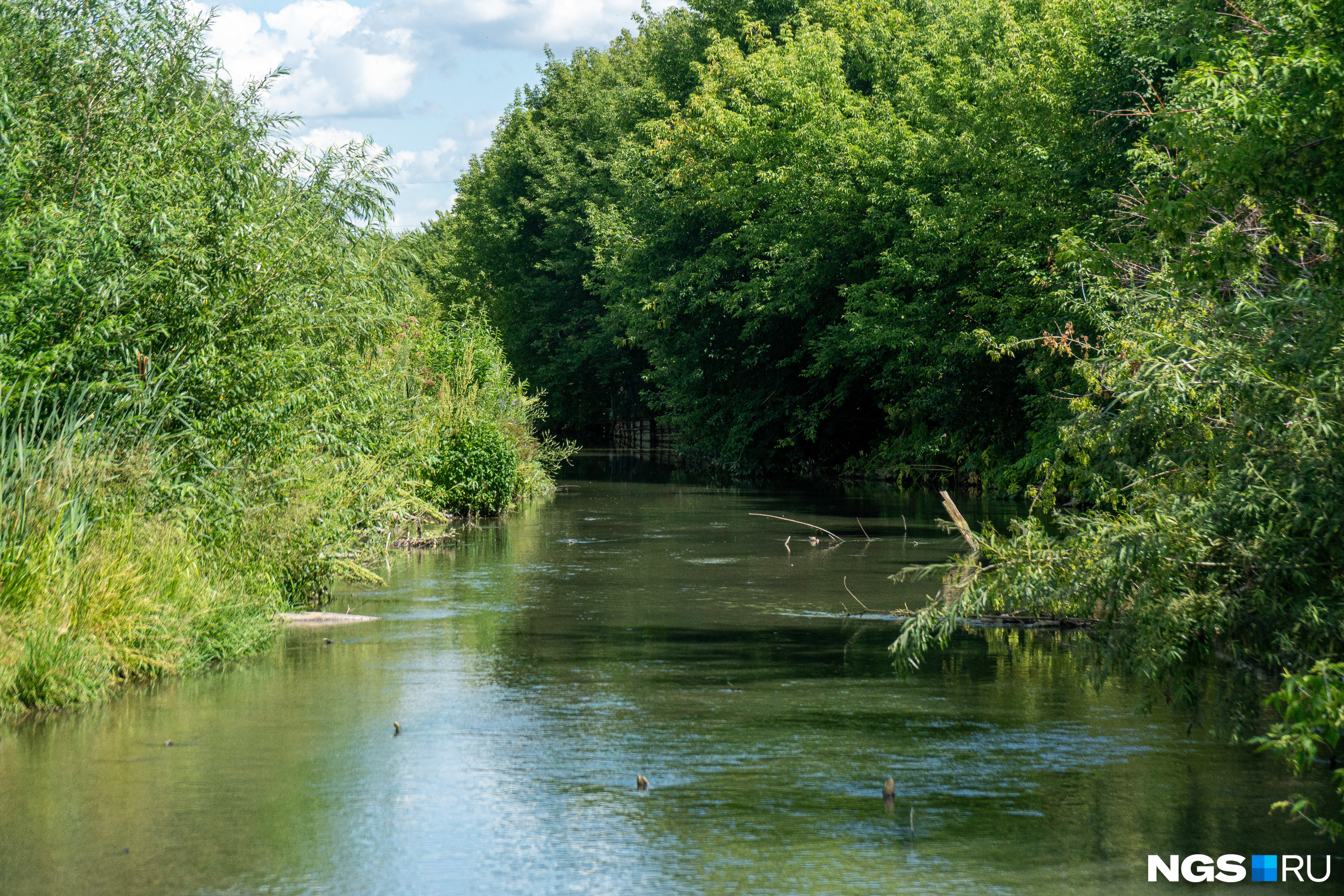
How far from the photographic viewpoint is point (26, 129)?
13391 mm

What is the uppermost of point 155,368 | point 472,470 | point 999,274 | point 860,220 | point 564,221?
point 564,221

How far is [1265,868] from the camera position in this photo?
301 inches

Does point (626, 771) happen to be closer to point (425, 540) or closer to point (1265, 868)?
point (1265, 868)

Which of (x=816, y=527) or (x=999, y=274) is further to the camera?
(x=999, y=274)

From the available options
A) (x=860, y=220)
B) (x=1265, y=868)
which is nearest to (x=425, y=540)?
(x=1265, y=868)

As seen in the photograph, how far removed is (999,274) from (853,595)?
59.2ft

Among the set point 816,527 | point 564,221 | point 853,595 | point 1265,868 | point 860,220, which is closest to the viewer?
point 1265,868

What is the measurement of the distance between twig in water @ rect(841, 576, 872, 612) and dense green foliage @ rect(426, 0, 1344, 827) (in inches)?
46.0

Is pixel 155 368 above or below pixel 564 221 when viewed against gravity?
below

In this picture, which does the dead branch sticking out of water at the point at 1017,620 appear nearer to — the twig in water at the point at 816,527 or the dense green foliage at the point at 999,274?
the dense green foliage at the point at 999,274

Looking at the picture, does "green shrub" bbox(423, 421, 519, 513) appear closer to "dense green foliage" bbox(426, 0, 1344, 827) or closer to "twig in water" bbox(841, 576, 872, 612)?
"dense green foliage" bbox(426, 0, 1344, 827)

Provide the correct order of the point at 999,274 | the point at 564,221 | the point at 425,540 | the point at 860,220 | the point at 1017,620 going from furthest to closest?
the point at 564,221 < the point at 860,220 < the point at 999,274 < the point at 425,540 < the point at 1017,620

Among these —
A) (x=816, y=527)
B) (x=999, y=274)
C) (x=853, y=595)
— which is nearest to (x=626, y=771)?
(x=853, y=595)

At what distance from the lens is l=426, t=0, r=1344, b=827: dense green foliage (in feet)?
30.9
